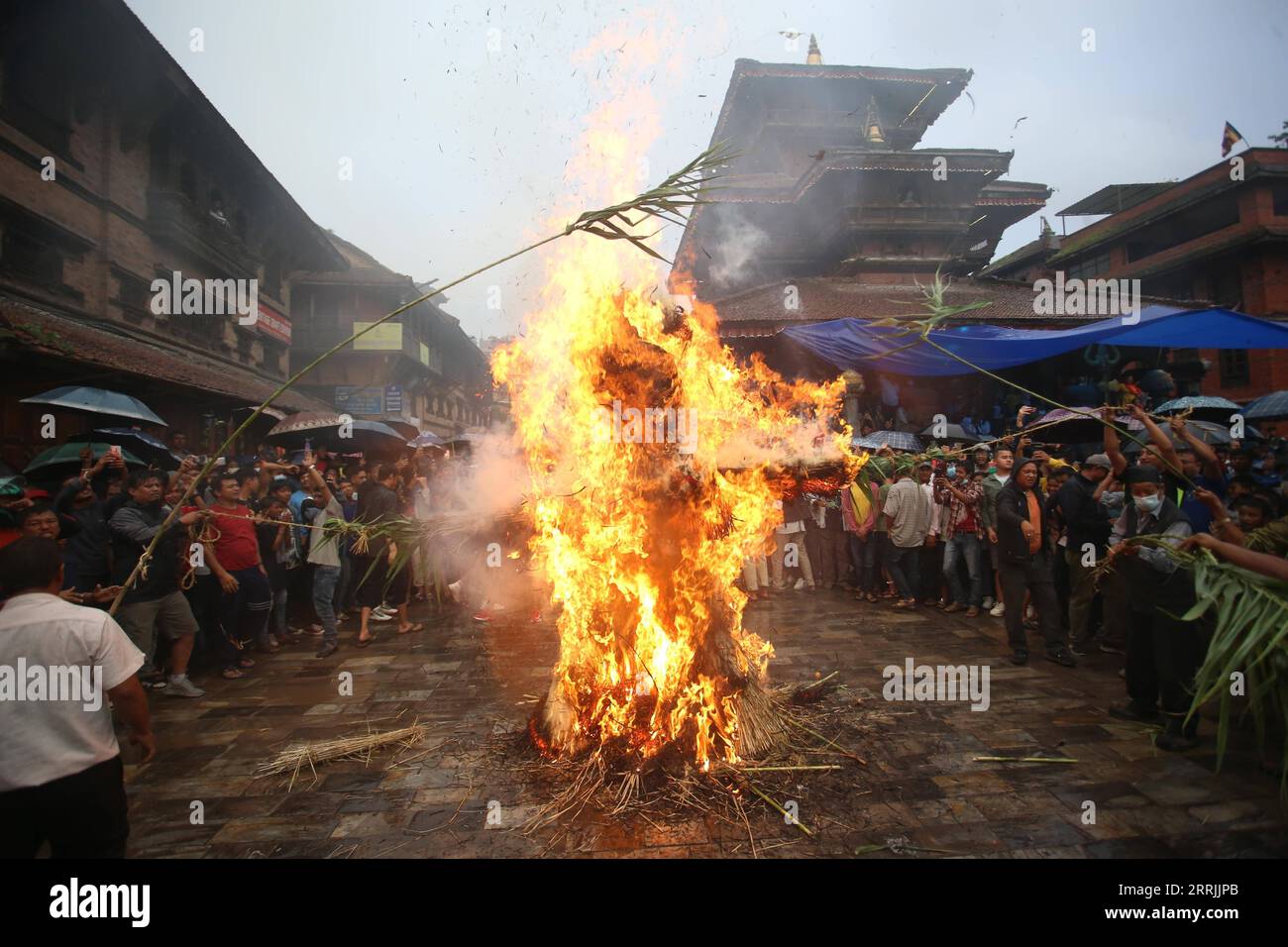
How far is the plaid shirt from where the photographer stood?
28.9 ft

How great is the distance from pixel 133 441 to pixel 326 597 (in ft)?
12.7

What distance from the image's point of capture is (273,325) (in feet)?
67.8

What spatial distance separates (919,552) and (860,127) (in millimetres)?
19557

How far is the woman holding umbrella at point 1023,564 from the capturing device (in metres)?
6.78

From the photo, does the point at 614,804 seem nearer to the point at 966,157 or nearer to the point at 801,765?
the point at 801,765

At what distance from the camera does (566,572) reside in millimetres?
5129

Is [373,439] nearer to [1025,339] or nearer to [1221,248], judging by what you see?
[1025,339]
